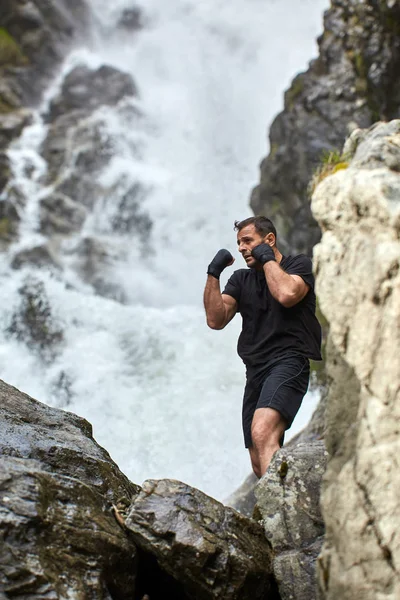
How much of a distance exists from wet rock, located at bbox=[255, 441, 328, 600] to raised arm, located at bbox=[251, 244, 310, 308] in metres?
1.08

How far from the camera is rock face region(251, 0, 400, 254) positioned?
13.0 meters

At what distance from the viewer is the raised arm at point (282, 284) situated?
452 cm

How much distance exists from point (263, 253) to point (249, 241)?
16.1 inches

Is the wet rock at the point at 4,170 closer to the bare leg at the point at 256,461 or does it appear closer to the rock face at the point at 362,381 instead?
the bare leg at the point at 256,461

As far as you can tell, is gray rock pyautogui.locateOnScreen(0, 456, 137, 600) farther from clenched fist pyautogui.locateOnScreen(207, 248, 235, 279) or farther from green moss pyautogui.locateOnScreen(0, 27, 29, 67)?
green moss pyautogui.locateOnScreen(0, 27, 29, 67)

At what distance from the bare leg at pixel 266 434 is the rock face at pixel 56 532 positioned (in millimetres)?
1060

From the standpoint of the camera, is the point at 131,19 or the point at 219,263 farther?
the point at 131,19

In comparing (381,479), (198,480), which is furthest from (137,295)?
(381,479)

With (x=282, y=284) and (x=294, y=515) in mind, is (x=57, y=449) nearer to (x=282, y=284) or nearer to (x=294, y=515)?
(x=294, y=515)

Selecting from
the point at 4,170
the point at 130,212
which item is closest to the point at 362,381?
the point at 130,212

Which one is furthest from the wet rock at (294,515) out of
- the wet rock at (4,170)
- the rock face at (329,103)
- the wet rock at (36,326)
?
the wet rock at (4,170)

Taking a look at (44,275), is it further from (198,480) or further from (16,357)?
(198,480)

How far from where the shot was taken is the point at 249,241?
200 inches

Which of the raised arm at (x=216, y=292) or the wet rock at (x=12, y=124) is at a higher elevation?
the wet rock at (x=12, y=124)
